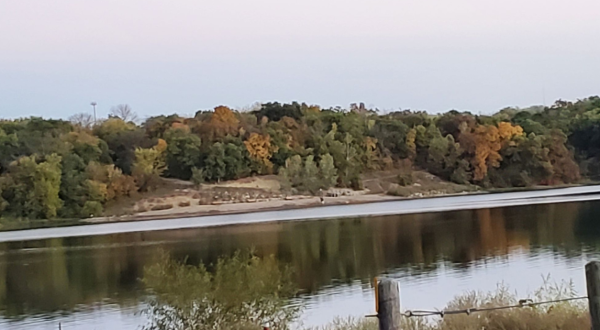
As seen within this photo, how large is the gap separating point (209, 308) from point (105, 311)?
760 cm

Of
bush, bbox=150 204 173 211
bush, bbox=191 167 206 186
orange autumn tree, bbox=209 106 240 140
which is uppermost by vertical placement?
orange autumn tree, bbox=209 106 240 140

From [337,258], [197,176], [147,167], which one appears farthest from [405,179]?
[337,258]

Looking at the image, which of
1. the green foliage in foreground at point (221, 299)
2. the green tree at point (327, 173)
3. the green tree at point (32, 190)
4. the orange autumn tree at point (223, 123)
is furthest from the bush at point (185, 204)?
the green foliage in foreground at point (221, 299)

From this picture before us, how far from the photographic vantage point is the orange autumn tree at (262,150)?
58.2 m

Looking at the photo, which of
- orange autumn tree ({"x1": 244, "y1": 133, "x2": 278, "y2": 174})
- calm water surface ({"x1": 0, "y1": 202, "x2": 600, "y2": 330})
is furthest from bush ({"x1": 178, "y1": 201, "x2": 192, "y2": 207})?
calm water surface ({"x1": 0, "y1": 202, "x2": 600, "y2": 330})

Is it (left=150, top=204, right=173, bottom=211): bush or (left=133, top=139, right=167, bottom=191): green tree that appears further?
(left=133, top=139, right=167, bottom=191): green tree

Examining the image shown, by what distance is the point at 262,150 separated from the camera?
2312 inches

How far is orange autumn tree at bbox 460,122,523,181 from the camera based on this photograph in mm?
60156

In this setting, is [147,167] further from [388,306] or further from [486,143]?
[388,306]

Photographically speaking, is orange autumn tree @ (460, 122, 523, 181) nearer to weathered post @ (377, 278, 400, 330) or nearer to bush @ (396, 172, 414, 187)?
bush @ (396, 172, 414, 187)

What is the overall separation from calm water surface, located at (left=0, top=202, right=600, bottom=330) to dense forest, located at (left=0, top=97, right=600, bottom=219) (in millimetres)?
15848

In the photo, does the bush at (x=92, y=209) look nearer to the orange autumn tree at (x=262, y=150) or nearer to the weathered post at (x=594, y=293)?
the orange autumn tree at (x=262, y=150)

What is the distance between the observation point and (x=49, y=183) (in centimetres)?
4978

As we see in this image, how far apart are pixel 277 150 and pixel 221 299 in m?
48.9
